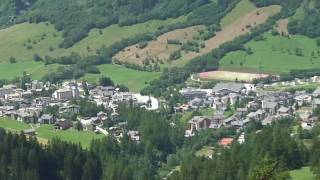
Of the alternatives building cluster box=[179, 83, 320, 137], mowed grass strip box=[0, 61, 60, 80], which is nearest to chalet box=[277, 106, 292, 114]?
building cluster box=[179, 83, 320, 137]

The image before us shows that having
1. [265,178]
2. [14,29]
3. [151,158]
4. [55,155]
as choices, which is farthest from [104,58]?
[265,178]

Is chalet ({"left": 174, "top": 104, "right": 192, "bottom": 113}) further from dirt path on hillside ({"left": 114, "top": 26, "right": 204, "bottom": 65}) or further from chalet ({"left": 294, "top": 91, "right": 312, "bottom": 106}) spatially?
dirt path on hillside ({"left": 114, "top": 26, "right": 204, "bottom": 65})

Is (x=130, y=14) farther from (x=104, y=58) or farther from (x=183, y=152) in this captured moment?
(x=183, y=152)

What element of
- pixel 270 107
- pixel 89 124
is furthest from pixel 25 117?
pixel 270 107

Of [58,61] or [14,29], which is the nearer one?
[58,61]

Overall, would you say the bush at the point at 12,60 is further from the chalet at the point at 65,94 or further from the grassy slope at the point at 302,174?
the grassy slope at the point at 302,174

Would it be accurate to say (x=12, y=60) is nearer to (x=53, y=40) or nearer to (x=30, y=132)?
(x=53, y=40)

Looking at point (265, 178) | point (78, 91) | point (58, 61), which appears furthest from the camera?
point (58, 61)
